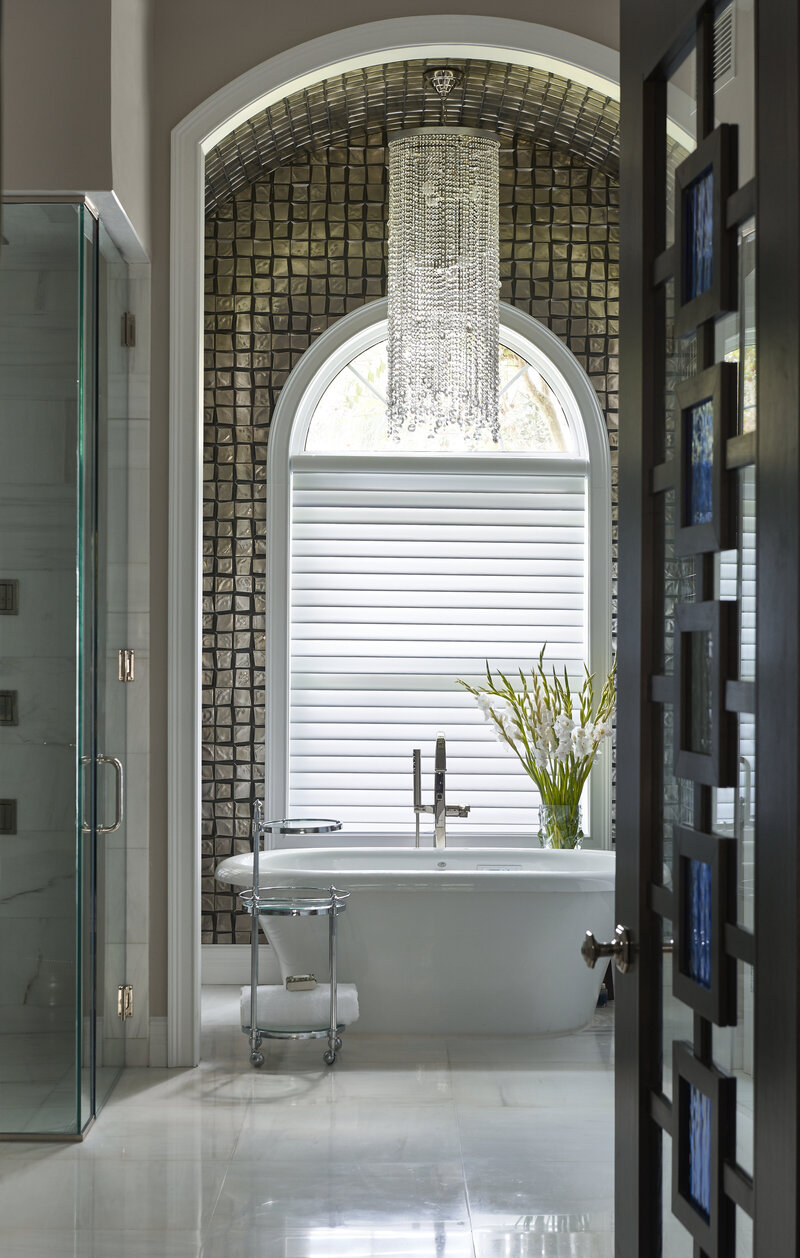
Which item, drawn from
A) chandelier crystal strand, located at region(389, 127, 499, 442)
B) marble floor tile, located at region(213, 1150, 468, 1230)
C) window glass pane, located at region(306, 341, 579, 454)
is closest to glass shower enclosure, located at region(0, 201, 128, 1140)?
marble floor tile, located at region(213, 1150, 468, 1230)

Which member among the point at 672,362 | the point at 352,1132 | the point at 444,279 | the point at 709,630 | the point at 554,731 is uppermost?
the point at 444,279

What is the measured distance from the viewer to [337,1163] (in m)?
3.12

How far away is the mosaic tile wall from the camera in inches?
198

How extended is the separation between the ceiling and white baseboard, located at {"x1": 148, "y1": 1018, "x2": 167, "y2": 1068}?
10.2 feet

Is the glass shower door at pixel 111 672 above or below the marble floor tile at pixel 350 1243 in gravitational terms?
above

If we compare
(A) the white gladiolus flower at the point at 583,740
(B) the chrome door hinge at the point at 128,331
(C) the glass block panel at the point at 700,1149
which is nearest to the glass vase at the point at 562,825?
(A) the white gladiolus flower at the point at 583,740

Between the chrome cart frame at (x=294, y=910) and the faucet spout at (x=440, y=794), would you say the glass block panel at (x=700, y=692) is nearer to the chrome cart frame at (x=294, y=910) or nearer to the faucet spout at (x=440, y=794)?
the chrome cart frame at (x=294, y=910)

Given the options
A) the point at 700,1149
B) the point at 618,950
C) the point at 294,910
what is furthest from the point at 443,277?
the point at 700,1149

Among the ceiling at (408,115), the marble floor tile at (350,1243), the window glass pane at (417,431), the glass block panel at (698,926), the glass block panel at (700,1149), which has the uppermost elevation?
the ceiling at (408,115)

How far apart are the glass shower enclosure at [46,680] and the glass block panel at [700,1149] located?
235 centimetres

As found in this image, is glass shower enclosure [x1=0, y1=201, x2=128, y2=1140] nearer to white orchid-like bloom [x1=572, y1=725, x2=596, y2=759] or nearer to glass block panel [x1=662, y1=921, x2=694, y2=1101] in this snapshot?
white orchid-like bloom [x1=572, y1=725, x2=596, y2=759]

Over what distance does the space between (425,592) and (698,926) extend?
384 centimetres

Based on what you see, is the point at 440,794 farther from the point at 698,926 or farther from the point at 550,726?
the point at 698,926

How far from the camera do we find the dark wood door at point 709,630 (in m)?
1.08
